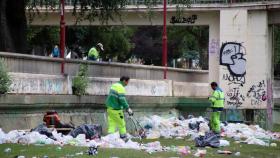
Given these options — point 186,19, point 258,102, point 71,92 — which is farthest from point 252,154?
point 186,19

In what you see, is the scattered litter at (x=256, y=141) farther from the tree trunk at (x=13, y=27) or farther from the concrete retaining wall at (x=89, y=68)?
the tree trunk at (x=13, y=27)

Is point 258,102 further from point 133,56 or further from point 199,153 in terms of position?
point 133,56

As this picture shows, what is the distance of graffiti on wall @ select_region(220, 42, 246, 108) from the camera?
34.0m

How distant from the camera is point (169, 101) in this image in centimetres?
3039

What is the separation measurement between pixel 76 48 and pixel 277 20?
28266 mm

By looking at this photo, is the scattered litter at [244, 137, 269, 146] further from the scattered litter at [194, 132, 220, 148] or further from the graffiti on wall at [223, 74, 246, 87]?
the graffiti on wall at [223, 74, 246, 87]

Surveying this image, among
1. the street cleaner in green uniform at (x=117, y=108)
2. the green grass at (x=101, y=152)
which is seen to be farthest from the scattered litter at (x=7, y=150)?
the street cleaner in green uniform at (x=117, y=108)

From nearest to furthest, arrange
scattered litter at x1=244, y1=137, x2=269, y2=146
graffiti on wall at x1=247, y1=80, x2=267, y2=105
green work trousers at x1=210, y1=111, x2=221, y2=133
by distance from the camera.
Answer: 1. scattered litter at x1=244, y1=137, x2=269, y2=146
2. green work trousers at x1=210, y1=111, x2=221, y2=133
3. graffiti on wall at x1=247, y1=80, x2=267, y2=105

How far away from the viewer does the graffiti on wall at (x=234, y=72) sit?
3400 cm

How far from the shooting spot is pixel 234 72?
34250 millimetres

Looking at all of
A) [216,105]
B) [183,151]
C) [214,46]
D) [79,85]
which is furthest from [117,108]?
[214,46]

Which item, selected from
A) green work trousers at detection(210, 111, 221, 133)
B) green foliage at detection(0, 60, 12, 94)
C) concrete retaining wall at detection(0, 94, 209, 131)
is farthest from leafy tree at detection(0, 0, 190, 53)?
green work trousers at detection(210, 111, 221, 133)

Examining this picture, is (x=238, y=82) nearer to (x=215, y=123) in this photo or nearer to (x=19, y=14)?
(x=215, y=123)

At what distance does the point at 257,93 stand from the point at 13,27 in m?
13.4
